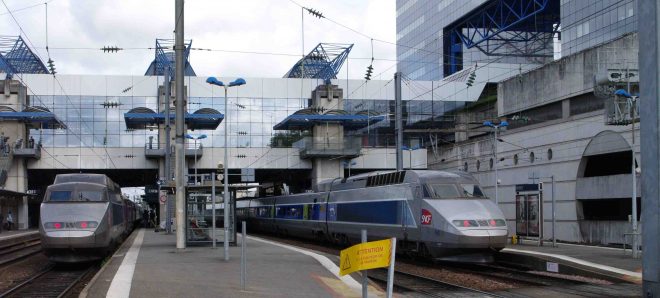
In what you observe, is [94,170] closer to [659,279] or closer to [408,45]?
[408,45]

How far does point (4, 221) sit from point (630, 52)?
46.1 m

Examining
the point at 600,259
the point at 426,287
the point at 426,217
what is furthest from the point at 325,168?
the point at 426,287

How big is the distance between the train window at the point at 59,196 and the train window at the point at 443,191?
453 inches

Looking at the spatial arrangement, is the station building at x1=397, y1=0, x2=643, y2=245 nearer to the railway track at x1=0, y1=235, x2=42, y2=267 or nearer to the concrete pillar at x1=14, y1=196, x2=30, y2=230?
the railway track at x1=0, y1=235, x2=42, y2=267

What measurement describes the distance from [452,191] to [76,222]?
11766mm

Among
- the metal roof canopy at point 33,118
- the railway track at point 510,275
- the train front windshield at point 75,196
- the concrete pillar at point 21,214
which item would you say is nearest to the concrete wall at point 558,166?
the railway track at point 510,275

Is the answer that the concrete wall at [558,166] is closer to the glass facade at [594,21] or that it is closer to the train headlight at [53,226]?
the glass facade at [594,21]

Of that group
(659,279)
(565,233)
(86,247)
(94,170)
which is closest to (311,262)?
(86,247)

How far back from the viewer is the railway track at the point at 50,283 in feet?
54.1

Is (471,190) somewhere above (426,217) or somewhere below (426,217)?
above

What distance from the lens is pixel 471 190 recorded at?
22844 millimetres

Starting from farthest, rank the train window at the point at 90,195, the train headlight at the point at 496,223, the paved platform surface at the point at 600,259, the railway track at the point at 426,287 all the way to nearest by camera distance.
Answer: the train window at the point at 90,195 → the train headlight at the point at 496,223 → the paved platform surface at the point at 600,259 → the railway track at the point at 426,287

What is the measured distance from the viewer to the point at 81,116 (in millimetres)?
63156

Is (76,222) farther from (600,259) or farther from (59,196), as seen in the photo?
(600,259)
